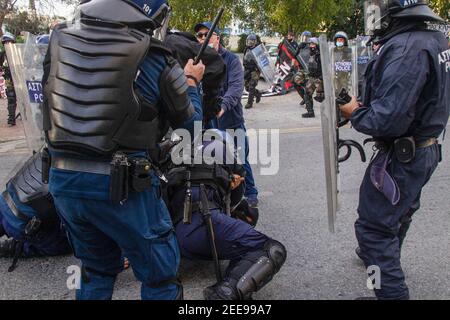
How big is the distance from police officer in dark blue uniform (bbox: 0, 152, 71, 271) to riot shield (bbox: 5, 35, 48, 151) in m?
0.89

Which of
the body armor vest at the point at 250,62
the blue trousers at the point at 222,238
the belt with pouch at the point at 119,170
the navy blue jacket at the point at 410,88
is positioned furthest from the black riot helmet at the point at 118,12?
the body armor vest at the point at 250,62

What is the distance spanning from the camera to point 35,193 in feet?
10.7

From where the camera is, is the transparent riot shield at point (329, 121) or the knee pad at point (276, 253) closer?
the transparent riot shield at point (329, 121)

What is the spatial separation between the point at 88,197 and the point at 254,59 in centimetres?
1054

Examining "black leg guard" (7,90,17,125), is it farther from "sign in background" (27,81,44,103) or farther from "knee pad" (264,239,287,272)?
"knee pad" (264,239,287,272)

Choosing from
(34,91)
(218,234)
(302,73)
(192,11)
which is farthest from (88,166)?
(192,11)

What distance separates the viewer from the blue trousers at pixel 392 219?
2602 mm

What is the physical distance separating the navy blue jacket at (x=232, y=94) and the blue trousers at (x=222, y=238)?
61.5 inches

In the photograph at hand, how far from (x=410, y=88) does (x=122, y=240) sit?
156 centimetres

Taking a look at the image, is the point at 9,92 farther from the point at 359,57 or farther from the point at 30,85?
the point at 359,57

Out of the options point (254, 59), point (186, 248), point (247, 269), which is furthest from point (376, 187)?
point (254, 59)

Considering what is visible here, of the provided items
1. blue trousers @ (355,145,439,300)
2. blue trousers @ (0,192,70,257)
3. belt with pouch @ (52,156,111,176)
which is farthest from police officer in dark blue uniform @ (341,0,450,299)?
blue trousers @ (0,192,70,257)

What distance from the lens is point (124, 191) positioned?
2.05 metres

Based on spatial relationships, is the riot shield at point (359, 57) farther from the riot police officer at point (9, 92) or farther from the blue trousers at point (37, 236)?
the blue trousers at point (37, 236)
